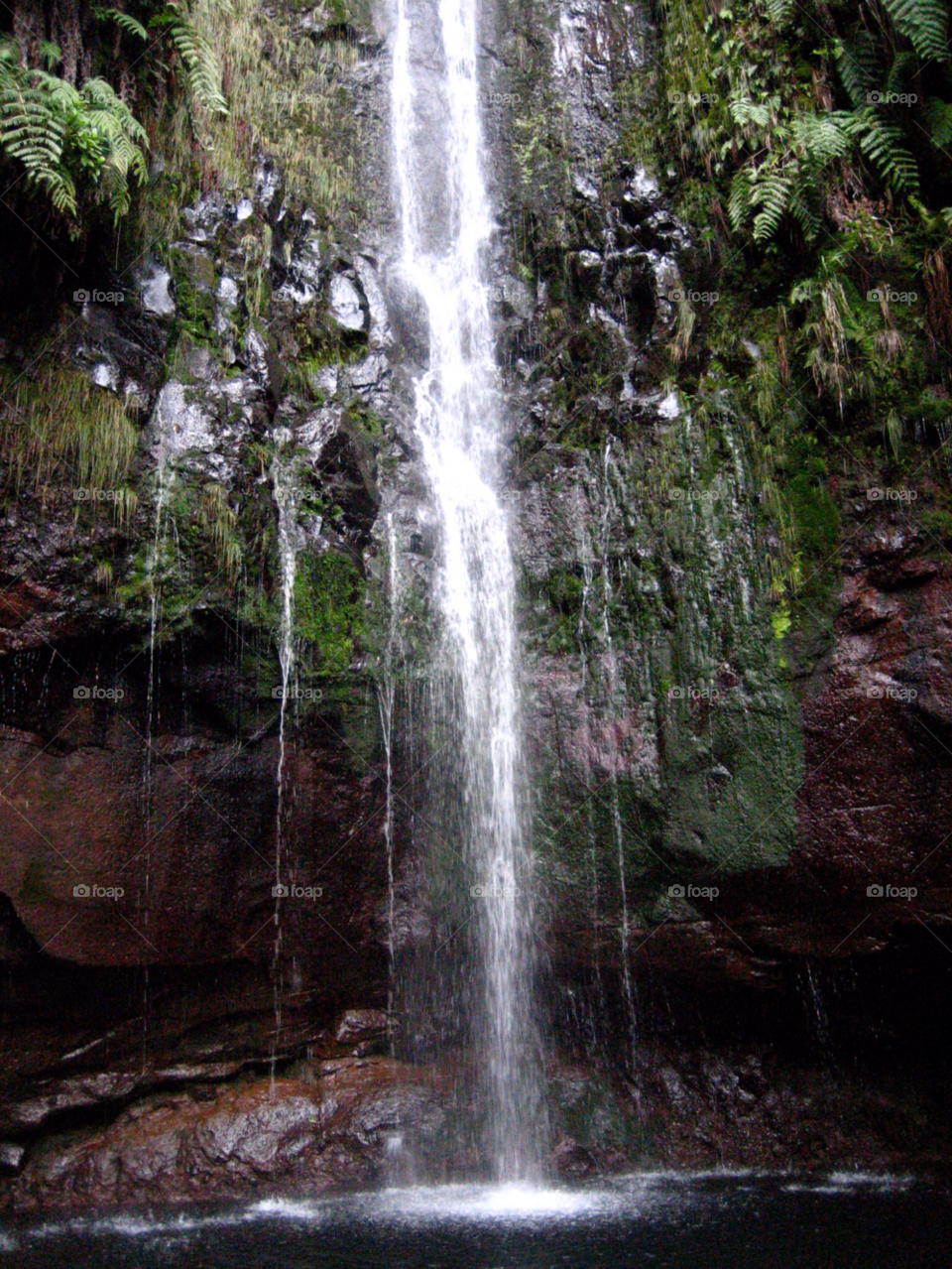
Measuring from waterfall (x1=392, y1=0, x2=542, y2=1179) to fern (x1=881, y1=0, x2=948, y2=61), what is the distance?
11.3 ft

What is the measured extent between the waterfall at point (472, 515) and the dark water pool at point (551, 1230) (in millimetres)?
923

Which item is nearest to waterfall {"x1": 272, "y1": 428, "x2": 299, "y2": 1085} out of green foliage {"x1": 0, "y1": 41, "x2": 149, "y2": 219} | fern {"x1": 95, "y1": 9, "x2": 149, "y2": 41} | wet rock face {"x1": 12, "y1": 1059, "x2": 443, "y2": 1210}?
wet rock face {"x1": 12, "y1": 1059, "x2": 443, "y2": 1210}

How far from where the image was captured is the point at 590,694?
20.8ft

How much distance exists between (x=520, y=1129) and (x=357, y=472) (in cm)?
481

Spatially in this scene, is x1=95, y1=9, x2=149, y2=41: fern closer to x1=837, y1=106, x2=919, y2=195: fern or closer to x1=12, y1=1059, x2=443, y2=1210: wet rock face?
x1=837, y1=106, x2=919, y2=195: fern

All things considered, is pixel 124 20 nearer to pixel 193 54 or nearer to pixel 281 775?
pixel 193 54

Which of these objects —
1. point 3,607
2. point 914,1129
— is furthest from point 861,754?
point 3,607

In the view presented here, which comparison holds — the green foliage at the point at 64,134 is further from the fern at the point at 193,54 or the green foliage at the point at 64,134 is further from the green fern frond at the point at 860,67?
the green fern frond at the point at 860,67

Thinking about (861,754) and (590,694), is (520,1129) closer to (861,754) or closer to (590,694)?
(590,694)

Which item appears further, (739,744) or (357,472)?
(357,472)

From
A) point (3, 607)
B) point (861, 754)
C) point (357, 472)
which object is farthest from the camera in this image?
point (357, 472)

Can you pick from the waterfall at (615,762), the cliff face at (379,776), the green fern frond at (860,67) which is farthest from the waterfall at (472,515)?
the green fern frond at (860,67)

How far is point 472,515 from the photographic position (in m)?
6.98

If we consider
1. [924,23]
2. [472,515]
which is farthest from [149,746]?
[924,23]
